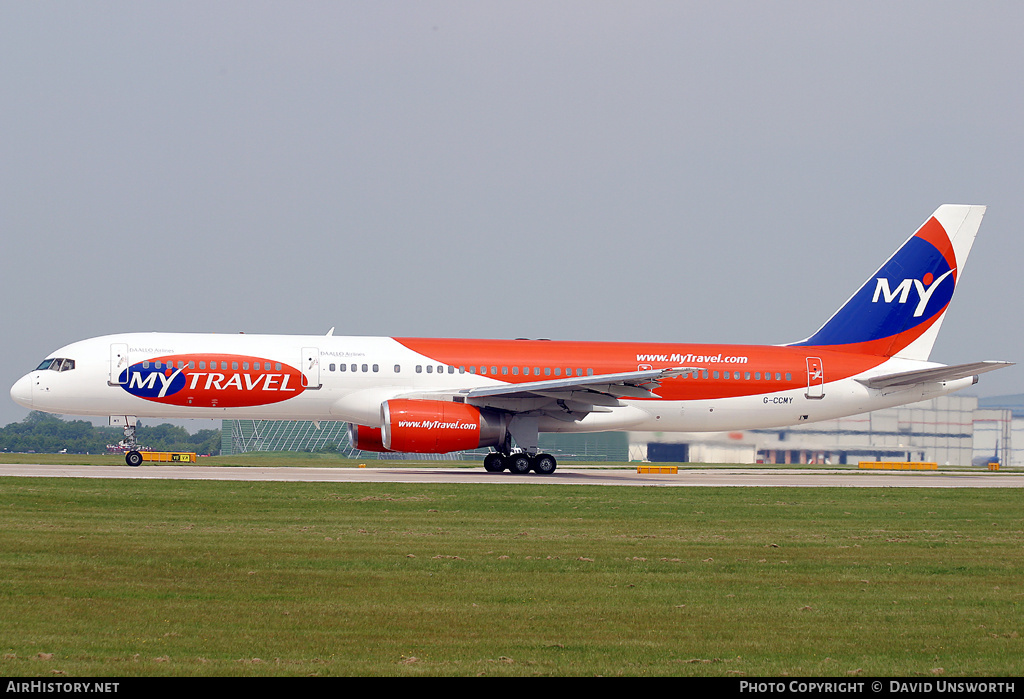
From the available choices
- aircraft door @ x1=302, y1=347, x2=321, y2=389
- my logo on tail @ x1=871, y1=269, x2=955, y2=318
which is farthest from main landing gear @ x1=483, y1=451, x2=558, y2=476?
my logo on tail @ x1=871, y1=269, x2=955, y2=318

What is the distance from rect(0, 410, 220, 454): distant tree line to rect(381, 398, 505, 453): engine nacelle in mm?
58995

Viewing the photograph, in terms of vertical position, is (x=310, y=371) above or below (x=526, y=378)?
above

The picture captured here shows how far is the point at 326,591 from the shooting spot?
1151 cm

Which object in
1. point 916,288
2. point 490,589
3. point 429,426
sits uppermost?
point 916,288

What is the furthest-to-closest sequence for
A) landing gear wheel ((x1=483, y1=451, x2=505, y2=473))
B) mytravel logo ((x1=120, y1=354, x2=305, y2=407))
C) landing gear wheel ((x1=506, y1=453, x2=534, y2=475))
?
landing gear wheel ((x1=483, y1=451, x2=505, y2=473)) < landing gear wheel ((x1=506, y1=453, x2=534, y2=475)) < mytravel logo ((x1=120, y1=354, x2=305, y2=407))

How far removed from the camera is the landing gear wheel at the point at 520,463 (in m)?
33.2

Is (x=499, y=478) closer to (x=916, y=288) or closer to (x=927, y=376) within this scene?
(x=927, y=376)

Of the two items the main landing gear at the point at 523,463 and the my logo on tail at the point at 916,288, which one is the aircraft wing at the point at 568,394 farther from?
the my logo on tail at the point at 916,288

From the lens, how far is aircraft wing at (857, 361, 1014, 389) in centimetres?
3428

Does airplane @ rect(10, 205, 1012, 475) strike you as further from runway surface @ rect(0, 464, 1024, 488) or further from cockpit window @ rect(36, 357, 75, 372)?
runway surface @ rect(0, 464, 1024, 488)

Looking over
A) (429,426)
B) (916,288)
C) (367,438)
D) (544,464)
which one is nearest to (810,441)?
(916,288)

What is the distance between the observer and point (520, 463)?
109 feet

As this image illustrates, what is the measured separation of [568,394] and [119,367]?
13.2 meters
